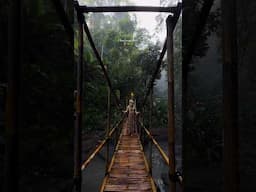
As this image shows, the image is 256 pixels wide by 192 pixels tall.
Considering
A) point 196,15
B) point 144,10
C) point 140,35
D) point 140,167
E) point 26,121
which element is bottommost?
point 140,167

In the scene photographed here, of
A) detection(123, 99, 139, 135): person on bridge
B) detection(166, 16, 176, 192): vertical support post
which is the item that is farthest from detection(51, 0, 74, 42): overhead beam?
detection(123, 99, 139, 135): person on bridge

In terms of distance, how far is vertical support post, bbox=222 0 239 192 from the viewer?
666mm

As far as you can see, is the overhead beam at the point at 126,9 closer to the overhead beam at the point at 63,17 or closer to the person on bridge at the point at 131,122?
the overhead beam at the point at 63,17

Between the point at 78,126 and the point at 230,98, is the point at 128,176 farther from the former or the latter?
the point at 230,98

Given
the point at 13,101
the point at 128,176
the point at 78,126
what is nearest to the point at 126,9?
the point at 78,126

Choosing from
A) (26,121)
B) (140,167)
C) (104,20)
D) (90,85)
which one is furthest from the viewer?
(104,20)

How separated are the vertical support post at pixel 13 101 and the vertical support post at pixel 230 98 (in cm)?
45

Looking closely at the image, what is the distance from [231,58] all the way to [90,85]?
5096mm

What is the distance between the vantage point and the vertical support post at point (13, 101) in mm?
668

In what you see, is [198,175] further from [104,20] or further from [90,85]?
[104,20]

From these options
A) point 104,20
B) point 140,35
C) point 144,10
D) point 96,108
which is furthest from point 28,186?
point 104,20

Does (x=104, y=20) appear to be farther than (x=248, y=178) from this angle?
Yes

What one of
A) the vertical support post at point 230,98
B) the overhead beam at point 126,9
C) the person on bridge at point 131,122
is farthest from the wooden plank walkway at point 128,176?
the person on bridge at point 131,122

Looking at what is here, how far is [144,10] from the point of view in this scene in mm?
1966
